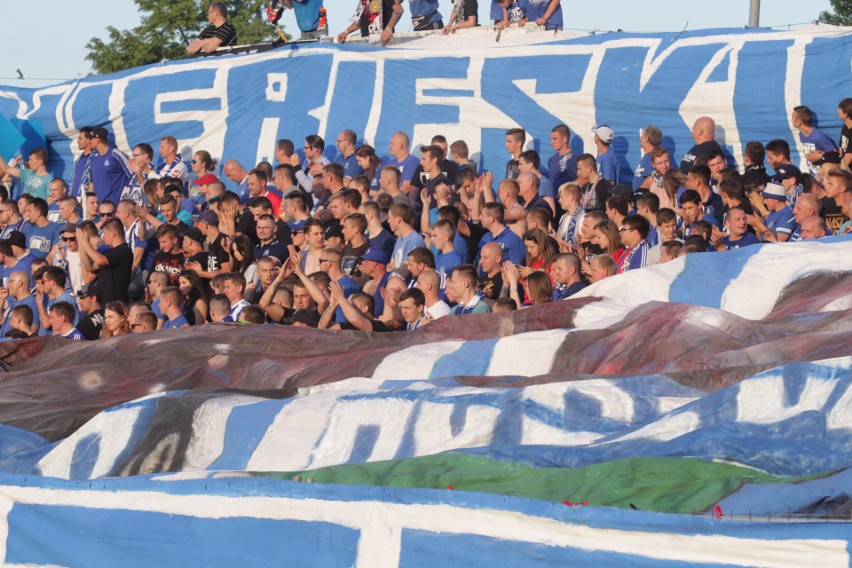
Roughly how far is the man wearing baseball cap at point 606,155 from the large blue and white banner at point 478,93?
0.49 metres

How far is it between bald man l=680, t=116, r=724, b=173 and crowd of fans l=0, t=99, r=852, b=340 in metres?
0.02

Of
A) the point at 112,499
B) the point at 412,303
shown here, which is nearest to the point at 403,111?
the point at 412,303

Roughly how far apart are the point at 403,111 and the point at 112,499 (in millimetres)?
8760

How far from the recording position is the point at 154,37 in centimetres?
2508

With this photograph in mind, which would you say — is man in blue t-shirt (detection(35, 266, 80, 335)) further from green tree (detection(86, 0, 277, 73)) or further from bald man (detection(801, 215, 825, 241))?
green tree (detection(86, 0, 277, 73))

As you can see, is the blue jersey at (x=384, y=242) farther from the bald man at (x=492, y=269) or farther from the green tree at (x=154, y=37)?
the green tree at (x=154, y=37)

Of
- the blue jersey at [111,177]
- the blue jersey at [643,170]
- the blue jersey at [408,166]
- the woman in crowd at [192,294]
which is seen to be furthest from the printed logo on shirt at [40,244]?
the blue jersey at [643,170]

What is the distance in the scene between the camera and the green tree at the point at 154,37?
81.1ft

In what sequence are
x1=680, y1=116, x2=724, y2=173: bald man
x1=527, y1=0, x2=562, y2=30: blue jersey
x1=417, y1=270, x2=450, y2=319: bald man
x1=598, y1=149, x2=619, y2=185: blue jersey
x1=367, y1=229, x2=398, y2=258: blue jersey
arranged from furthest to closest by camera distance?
x1=527, y1=0, x2=562, y2=30: blue jersey, x1=598, y1=149, x2=619, y2=185: blue jersey, x1=680, y1=116, x2=724, y2=173: bald man, x1=367, y1=229, x2=398, y2=258: blue jersey, x1=417, y1=270, x2=450, y2=319: bald man

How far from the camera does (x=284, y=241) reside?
426 inches

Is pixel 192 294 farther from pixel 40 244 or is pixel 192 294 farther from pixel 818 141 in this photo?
pixel 818 141

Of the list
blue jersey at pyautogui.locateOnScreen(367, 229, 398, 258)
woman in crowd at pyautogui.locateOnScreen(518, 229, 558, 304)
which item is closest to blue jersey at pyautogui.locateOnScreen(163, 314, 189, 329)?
blue jersey at pyautogui.locateOnScreen(367, 229, 398, 258)

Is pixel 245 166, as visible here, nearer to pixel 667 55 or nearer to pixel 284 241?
pixel 284 241

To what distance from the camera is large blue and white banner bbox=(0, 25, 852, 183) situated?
36.7ft
